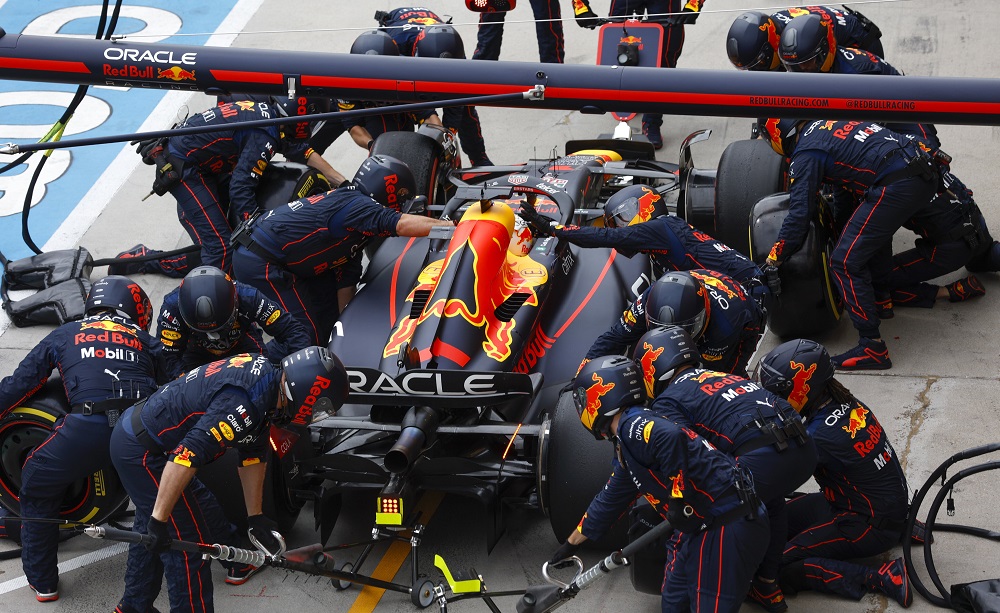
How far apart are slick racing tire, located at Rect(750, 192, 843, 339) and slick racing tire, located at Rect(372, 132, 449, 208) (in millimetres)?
2494

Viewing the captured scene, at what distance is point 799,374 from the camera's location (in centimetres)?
616

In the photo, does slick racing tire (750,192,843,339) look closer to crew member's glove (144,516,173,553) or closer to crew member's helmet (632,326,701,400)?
crew member's helmet (632,326,701,400)

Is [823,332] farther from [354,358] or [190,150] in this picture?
[190,150]

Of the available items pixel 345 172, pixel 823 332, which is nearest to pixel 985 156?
pixel 823 332

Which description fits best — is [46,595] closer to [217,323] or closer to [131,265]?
[217,323]

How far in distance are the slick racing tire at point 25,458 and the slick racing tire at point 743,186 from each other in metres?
4.71

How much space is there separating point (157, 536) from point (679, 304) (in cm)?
301

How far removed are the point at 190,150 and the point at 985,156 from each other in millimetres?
6914

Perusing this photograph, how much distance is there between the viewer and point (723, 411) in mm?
5840

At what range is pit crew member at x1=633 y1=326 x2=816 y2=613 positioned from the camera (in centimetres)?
580

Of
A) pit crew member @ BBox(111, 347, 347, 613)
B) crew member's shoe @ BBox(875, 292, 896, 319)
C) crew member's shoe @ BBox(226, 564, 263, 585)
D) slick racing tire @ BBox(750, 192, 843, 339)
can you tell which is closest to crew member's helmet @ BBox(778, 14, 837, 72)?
slick racing tire @ BBox(750, 192, 843, 339)

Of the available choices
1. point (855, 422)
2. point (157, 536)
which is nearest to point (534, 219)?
point (855, 422)

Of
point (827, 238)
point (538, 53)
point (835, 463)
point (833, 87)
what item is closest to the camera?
point (833, 87)

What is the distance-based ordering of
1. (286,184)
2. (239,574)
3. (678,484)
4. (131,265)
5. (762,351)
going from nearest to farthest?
1. (678,484)
2. (239,574)
3. (762,351)
4. (286,184)
5. (131,265)
